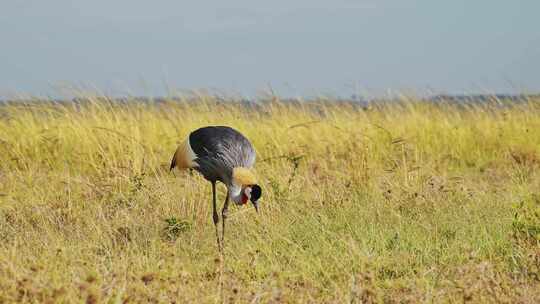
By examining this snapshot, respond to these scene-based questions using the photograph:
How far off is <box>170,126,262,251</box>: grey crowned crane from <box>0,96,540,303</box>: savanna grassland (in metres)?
0.28

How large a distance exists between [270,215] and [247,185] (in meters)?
0.75

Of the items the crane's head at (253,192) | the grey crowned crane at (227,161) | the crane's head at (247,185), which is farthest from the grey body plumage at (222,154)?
the crane's head at (253,192)

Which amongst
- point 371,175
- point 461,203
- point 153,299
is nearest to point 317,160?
point 371,175

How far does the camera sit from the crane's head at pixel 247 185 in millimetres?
5113

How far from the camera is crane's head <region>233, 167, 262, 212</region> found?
16.8 feet

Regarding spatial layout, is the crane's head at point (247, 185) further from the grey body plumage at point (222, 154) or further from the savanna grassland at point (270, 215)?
the savanna grassland at point (270, 215)

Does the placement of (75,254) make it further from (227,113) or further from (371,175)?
(227,113)

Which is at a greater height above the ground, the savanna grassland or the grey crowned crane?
the grey crowned crane

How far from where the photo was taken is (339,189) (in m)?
6.73

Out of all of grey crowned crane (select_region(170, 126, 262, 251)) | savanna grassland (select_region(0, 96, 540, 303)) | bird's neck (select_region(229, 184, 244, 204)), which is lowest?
savanna grassland (select_region(0, 96, 540, 303))

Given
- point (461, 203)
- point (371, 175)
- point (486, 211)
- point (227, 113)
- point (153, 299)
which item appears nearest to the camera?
point (153, 299)

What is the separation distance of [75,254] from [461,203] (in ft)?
10.6

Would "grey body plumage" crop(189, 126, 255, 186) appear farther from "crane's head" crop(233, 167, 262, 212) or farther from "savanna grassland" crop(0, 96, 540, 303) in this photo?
"savanna grassland" crop(0, 96, 540, 303)

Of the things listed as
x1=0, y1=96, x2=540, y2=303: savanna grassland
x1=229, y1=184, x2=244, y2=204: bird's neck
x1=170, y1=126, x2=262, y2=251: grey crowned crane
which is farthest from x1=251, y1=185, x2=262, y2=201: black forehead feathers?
x1=0, y1=96, x2=540, y2=303: savanna grassland
